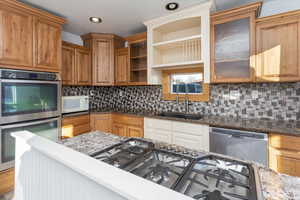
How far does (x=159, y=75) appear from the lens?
2830 millimetres

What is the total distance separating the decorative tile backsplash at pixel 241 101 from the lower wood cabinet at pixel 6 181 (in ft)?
5.14

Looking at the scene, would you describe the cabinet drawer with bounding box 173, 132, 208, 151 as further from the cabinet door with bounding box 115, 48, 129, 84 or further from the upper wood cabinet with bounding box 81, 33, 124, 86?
the upper wood cabinet with bounding box 81, 33, 124, 86

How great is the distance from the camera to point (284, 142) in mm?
1481

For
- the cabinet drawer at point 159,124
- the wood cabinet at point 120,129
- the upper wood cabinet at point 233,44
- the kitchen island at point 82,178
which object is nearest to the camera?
the kitchen island at point 82,178

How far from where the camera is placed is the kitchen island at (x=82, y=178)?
407mm

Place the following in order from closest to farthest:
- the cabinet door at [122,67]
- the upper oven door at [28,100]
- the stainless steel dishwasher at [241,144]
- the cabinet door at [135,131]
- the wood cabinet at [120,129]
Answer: the stainless steel dishwasher at [241,144] → the upper oven door at [28,100] → the cabinet door at [135,131] → the wood cabinet at [120,129] → the cabinet door at [122,67]

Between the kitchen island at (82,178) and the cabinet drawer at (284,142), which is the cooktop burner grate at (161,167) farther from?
Answer: the cabinet drawer at (284,142)

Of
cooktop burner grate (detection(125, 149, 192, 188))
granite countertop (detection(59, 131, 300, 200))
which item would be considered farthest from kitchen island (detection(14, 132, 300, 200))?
cooktop burner grate (detection(125, 149, 192, 188))

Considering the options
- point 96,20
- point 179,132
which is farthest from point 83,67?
point 179,132

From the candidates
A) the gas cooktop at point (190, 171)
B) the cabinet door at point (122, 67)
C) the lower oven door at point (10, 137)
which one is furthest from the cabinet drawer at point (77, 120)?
the gas cooktop at point (190, 171)

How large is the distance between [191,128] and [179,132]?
0.67ft

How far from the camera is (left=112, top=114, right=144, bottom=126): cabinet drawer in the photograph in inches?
103

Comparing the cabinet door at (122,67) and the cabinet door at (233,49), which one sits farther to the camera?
the cabinet door at (122,67)

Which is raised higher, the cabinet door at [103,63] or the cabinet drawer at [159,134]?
the cabinet door at [103,63]
